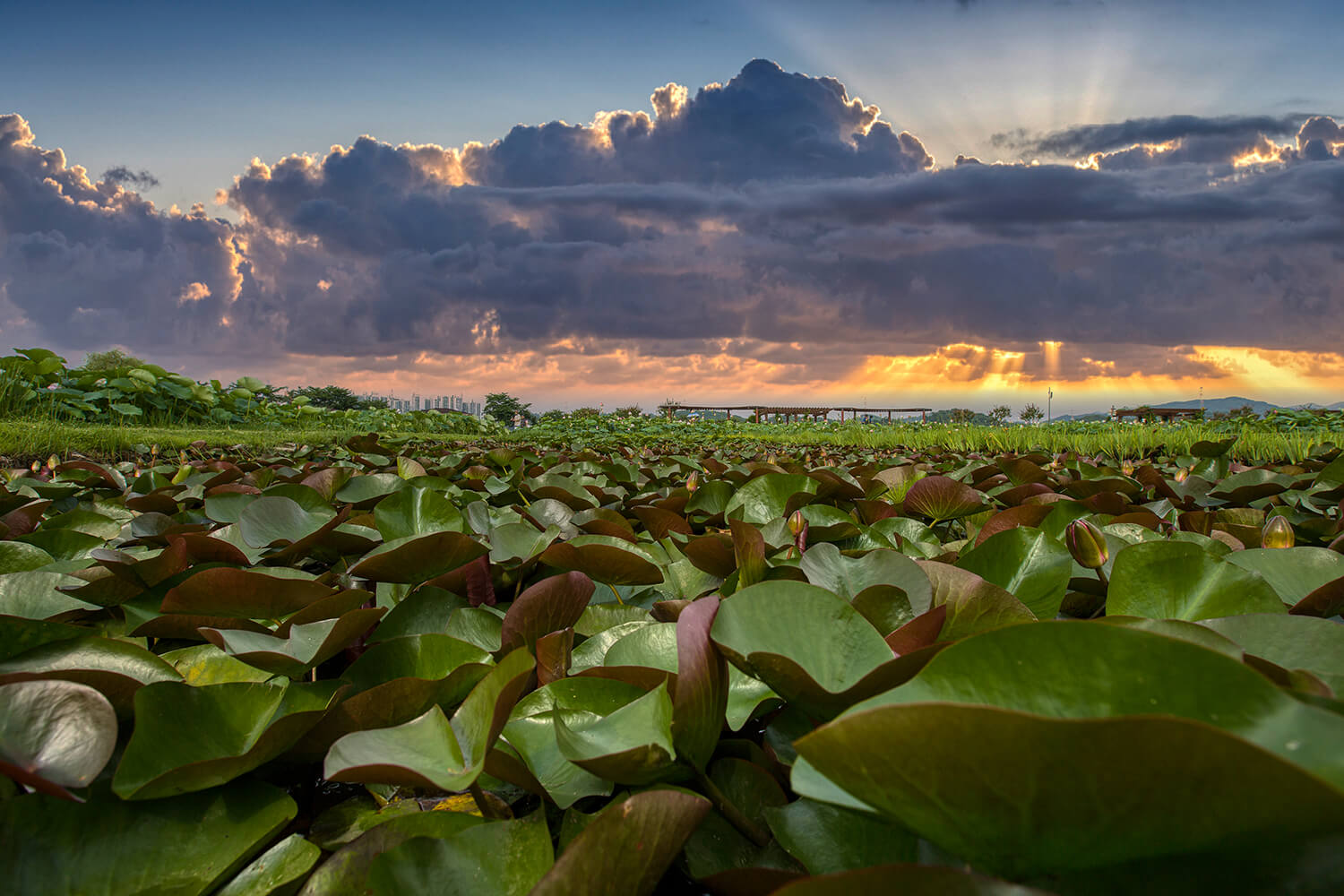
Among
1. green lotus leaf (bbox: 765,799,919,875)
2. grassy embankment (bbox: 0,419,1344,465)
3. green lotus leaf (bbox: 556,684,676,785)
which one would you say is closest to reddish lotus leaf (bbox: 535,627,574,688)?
green lotus leaf (bbox: 556,684,676,785)

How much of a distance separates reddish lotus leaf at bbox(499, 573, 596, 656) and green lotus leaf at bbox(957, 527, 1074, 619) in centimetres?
48

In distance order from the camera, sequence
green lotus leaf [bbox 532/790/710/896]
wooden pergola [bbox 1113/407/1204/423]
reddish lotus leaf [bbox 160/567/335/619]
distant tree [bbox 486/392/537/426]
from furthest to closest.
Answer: distant tree [bbox 486/392/537/426] → wooden pergola [bbox 1113/407/1204/423] → reddish lotus leaf [bbox 160/567/335/619] → green lotus leaf [bbox 532/790/710/896]

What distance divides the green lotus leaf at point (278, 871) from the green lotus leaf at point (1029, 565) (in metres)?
0.74

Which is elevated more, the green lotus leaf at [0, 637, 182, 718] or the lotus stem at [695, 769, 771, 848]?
the green lotus leaf at [0, 637, 182, 718]

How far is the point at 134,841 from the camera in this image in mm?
516

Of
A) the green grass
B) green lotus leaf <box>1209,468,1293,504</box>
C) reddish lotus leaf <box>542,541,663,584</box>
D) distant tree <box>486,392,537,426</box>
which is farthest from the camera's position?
distant tree <box>486,392,537,426</box>

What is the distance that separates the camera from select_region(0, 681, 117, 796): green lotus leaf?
49 centimetres

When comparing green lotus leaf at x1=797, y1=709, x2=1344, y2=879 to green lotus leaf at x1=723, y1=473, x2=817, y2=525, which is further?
green lotus leaf at x1=723, y1=473, x2=817, y2=525

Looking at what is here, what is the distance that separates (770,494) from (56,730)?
4.11ft

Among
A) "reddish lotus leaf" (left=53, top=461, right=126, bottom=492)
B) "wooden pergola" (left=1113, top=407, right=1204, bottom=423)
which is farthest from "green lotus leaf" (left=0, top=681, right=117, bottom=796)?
"wooden pergola" (left=1113, top=407, right=1204, bottom=423)

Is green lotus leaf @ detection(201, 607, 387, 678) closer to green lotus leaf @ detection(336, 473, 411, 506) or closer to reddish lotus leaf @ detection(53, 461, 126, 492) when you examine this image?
green lotus leaf @ detection(336, 473, 411, 506)

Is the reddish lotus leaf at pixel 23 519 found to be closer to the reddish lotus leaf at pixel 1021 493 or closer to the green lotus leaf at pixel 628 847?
the green lotus leaf at pixel 628 847

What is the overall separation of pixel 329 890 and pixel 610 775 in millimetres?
200

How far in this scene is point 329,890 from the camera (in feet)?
1.55
